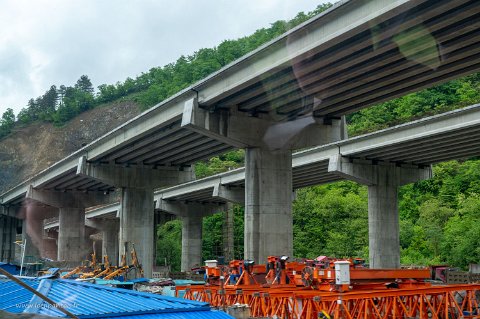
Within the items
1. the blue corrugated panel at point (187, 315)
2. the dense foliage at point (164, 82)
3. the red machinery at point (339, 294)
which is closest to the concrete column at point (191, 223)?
the dense foliage at point (164, 82)

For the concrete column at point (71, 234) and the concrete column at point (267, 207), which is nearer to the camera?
the concrete column at point (267, 207)

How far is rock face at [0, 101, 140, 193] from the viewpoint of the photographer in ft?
455

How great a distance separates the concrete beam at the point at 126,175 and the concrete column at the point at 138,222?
62 cm

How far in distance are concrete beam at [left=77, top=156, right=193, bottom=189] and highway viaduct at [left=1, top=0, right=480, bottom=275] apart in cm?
9

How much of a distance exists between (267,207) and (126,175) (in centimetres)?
2242

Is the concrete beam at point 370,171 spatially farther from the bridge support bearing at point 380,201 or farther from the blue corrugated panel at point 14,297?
the blue corrugated panel at point 14,297

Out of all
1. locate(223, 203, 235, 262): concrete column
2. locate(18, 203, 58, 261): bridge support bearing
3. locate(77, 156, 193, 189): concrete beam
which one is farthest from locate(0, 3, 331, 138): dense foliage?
locate(77, 156, 193, 189): concrete beam

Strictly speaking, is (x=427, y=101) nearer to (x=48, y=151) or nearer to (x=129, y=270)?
(x=129, y=270)

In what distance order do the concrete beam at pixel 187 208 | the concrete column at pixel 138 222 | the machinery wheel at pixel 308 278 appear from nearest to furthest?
1. the machinery wheel at pixel 308 278
2. the concrete column at pixel 138 222
3. the concrete beam at pixel 187 208

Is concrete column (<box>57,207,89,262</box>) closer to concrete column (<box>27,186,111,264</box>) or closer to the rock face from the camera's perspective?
concrete column (<box>27,186,111,264</box>)

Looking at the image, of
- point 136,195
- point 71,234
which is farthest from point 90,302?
point 71,234

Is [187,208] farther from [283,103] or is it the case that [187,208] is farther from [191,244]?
[283,103]

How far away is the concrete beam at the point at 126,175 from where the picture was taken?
53375mm

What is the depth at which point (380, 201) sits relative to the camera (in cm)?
4844
